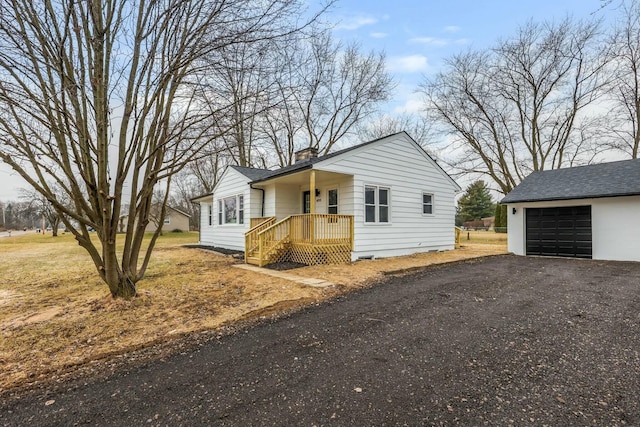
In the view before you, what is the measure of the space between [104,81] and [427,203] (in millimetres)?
11125

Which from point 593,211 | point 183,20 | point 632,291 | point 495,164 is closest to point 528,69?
point 495,164

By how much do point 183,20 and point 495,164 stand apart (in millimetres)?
23675

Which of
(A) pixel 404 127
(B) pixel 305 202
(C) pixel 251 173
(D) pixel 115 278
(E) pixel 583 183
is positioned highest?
(A) pixel 404 127

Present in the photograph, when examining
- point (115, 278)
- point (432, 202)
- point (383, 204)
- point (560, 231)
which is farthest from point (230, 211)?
point (560, 231)

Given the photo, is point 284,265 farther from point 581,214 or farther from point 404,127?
point 404,127

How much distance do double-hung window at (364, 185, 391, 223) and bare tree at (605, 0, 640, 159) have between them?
56.3ft

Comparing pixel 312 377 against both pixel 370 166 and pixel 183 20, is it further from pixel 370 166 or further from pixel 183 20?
pixel 370 166

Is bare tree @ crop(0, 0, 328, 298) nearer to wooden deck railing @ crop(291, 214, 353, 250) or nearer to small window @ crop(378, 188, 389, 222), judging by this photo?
wooden deck railing @ crop(291, 214, 353, 250)

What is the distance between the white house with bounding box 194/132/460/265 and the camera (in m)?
9.49

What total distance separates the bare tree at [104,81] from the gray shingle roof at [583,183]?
37.1ft

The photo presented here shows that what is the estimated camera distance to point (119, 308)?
4855 millimetres

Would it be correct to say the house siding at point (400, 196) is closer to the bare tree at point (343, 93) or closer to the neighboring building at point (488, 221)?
the bare tree at point (343, 93)

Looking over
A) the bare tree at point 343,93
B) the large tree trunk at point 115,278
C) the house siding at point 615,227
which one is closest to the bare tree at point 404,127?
the bare tree at point 343,93

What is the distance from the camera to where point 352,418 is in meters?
2.15
